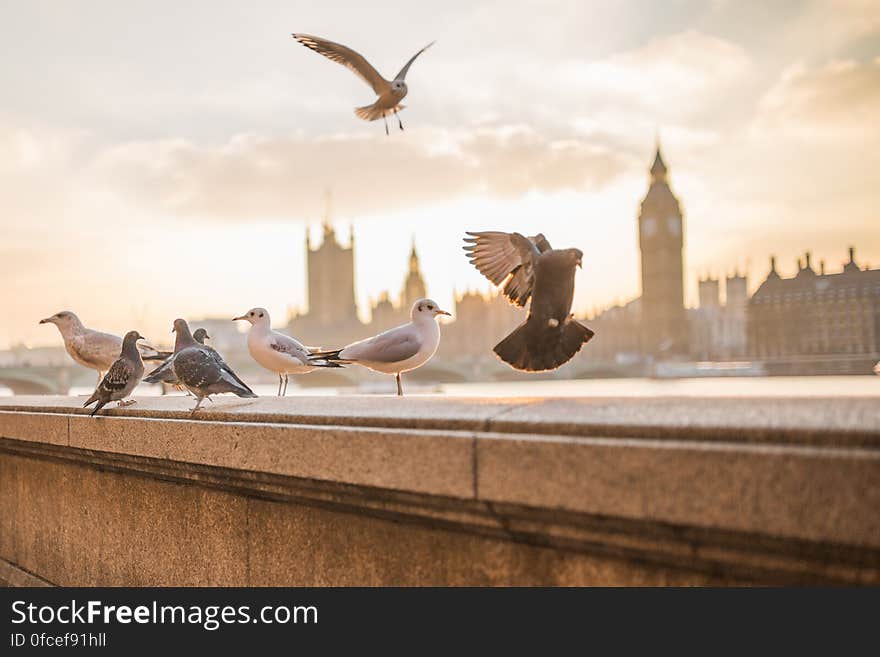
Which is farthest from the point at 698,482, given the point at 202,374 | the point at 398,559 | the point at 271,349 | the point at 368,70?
the point at 368,70

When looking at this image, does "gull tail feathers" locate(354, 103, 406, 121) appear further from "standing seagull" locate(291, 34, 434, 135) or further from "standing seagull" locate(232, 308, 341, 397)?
"standing seagull" locate(232, 308, 341, 397)

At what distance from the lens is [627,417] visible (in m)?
1.84

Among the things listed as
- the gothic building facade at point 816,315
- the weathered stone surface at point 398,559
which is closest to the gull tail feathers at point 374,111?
the weathered stone surface at point 398,559

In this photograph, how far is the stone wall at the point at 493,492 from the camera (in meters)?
1.50

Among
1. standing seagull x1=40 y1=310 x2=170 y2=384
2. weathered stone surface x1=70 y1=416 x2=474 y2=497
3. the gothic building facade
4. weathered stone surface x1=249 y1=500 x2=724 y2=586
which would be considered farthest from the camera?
the gothic building facade

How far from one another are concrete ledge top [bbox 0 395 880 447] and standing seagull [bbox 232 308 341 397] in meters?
1.50

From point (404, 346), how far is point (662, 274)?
117 m

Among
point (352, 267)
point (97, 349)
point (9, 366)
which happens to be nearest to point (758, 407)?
point (97, 349)

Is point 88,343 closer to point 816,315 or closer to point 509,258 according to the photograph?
point 509,258

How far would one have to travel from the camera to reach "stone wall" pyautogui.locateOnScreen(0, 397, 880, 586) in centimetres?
150

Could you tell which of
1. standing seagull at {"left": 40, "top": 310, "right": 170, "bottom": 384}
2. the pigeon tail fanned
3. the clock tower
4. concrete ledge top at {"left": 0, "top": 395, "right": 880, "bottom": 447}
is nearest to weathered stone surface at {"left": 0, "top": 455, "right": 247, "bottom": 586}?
concrete ledge top at {"left": 0, "top": 395, "right": 880, "bottom": 447}

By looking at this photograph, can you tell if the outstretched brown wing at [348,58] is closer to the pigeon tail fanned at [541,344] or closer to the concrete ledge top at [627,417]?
the pigeon tail fanned at [541,344]

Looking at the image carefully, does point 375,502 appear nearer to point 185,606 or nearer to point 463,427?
point 463,427

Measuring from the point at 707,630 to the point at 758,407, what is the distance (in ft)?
1.64
